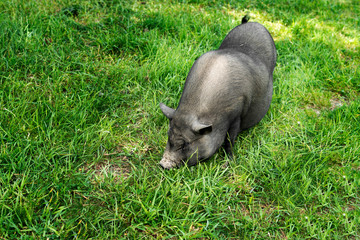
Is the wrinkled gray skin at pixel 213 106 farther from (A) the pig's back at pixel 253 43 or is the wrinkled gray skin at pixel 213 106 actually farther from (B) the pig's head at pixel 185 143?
(A) the pig's back at pixel 253 43

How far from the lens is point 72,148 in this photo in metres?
3.12

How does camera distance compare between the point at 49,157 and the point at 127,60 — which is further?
the point at 127,60

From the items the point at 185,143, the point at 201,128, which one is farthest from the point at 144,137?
the point at 201,128

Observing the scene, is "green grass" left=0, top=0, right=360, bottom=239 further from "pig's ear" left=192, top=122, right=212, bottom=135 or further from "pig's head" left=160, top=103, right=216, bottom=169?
"pig's ear" left=192, top=122, right=212, bottom=135

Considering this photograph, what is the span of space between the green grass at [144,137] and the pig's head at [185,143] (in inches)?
5.1

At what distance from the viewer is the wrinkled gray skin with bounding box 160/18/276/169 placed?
3.06m

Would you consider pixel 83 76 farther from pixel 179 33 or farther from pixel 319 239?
pixel 319 239

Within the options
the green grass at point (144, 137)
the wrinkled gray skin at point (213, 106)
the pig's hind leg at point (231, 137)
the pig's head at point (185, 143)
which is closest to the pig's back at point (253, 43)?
the wrinkled gray skin at point (213, 106)

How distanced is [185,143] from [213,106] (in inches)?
17.5

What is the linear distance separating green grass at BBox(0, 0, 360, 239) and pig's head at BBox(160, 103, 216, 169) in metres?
0.13

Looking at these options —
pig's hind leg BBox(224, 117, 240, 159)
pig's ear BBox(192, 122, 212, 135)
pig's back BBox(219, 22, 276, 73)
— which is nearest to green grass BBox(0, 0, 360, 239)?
pig's hind leg BBox(224, 117, 240, 159)

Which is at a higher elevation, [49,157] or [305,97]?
[305,97]

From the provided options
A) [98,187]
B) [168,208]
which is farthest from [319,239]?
[98,187]

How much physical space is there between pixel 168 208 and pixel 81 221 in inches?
27.9
